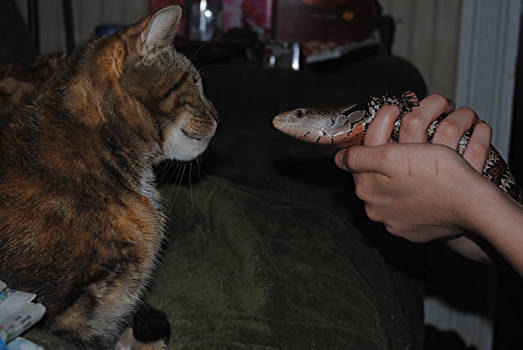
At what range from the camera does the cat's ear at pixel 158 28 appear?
887 mm

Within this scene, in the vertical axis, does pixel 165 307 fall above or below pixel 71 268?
below

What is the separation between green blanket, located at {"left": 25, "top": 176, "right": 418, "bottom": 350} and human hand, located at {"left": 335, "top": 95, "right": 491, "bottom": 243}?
0.68 feet

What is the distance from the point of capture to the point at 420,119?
3.00 feet

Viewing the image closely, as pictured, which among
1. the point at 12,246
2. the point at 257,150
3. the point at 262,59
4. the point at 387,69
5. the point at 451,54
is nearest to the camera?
the point at 12,246

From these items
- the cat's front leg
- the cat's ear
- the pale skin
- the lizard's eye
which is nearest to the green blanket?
the cat's front leg

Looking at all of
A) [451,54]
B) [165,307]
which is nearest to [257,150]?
[165,307]

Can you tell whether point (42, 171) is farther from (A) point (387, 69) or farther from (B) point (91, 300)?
(A) point (387, 69)

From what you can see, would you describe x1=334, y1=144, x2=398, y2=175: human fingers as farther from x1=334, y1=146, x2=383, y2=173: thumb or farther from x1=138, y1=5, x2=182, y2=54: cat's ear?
x1=138, y1=5, x2=182, y2=54: cat's ear

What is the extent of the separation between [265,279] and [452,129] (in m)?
0.50

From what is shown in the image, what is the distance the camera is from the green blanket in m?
0.87

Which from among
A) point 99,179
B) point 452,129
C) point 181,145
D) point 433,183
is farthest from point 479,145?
point 99,179

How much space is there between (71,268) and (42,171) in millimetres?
179

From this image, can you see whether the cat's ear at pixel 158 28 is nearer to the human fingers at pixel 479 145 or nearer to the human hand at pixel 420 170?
the human hand at pixel 420 170

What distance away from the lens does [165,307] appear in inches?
37.9
